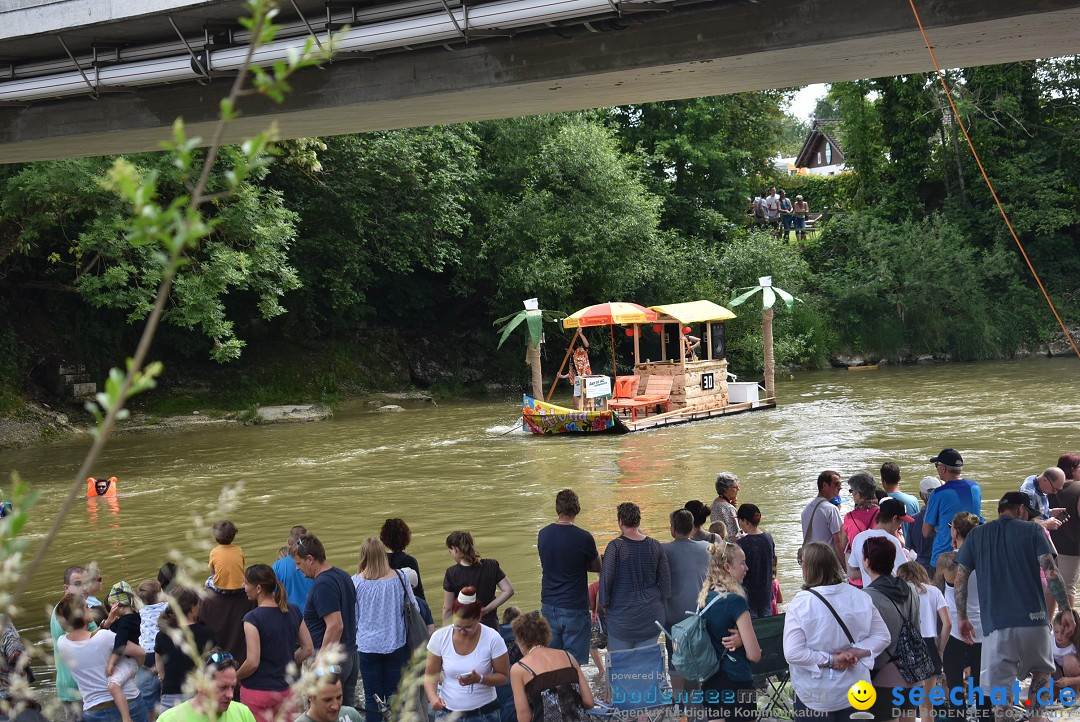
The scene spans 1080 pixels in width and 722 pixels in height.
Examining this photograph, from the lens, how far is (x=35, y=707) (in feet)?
20.5

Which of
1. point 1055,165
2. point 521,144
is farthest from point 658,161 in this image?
point 1055,165

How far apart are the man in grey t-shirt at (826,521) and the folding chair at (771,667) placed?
5.07 feet

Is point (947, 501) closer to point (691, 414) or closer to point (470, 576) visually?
point (470, 576)

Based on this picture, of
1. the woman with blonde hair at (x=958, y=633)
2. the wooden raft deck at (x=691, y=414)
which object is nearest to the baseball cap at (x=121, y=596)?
the woman with blonde hair at (x=958, y=633)

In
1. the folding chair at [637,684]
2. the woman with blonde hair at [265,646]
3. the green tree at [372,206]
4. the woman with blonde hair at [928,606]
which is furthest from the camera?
the green tree at [372,206]

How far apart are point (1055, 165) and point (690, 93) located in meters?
37.5

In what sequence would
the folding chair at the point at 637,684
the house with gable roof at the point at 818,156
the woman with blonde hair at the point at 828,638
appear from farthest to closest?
the house with gable roof at the point at 818,156, the folding chair at the point at 637,684, the woman with blonde hair at the point at 828,638

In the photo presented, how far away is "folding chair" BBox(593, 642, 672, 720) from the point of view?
23.5ft

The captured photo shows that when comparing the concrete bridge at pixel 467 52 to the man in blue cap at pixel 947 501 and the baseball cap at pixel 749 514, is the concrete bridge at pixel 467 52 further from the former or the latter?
the baseball cap at pixel 749 514

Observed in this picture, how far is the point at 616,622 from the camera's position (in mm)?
7191

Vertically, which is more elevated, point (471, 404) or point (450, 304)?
point (450, 304)

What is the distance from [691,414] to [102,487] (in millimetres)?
14547

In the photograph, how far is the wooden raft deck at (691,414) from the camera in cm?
2661

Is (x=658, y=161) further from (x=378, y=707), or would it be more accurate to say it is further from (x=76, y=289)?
(x=378, y=707)
